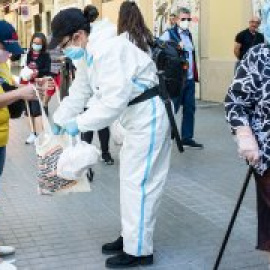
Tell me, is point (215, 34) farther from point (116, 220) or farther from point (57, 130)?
point (57, 130)

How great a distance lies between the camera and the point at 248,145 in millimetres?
3168

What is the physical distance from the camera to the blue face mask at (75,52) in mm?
4082

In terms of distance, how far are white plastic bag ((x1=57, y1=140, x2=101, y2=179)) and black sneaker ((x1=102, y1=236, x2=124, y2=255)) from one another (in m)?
0.78

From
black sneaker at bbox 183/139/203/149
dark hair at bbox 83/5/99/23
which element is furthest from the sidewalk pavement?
dark hair at bbox 83/5/99/23

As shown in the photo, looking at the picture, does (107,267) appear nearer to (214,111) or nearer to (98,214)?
(98,214)

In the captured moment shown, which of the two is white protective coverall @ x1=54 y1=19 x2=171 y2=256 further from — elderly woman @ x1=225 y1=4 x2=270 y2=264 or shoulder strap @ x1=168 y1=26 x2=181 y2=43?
shoulder strap @ x1=168 y1=26 x2=181 y2=43

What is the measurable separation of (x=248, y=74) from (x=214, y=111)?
9492 mm

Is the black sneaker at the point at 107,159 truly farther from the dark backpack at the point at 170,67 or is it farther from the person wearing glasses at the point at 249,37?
the person wearing glasses at the point at 249,37

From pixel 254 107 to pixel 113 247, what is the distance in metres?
1.77

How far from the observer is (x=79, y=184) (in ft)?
13.7

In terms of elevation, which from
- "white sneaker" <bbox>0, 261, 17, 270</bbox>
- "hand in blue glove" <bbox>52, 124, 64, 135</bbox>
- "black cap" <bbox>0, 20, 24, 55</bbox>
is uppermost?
"black cap" <bbox>0, 20, 24, 55</bbox>

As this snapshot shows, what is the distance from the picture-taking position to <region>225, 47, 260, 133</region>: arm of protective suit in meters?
3.19

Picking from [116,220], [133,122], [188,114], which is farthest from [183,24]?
[133,122]

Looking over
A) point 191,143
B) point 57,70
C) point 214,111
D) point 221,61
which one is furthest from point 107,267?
point 221,61
